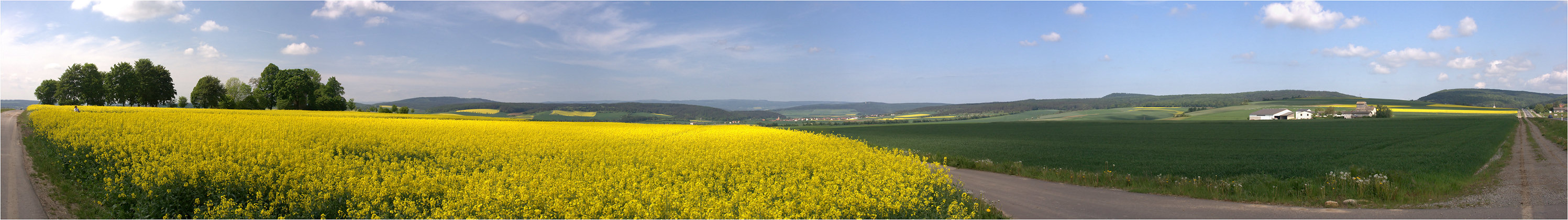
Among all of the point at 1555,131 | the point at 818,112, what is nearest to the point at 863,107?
the point at 818,112

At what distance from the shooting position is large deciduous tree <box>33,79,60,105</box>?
5441 centimetres

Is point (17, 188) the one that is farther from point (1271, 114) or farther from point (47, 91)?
point (1271, 114)

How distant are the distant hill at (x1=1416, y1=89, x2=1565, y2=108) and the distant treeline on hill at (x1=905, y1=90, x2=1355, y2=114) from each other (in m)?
19.3

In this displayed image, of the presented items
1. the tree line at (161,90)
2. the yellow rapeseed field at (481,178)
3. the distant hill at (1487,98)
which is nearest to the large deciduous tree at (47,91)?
the tree line at (161,90)

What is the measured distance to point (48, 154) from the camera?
1066 cm

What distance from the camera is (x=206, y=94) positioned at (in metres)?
56.3

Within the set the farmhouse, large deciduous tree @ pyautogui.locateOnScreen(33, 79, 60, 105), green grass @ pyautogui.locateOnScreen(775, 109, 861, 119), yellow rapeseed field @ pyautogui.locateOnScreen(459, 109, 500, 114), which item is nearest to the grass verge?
yellow rapeseed field @ pyautogui.locateOnScreen(459, 109, 500, 114)

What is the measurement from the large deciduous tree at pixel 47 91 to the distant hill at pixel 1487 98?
207829 mm

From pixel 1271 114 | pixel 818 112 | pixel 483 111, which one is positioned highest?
pixel 483 111

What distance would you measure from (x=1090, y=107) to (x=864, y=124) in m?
75.6

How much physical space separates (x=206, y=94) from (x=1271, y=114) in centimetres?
12718

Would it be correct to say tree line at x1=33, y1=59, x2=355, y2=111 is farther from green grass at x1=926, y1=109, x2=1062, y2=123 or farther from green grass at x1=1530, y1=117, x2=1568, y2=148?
green grass at x1=1530, y1=117, x2=1568, y2=148

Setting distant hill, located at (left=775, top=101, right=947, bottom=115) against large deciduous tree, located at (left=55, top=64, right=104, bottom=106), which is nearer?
large deciduous tree, located at (left=55, top=64, right=104, bottom=106)

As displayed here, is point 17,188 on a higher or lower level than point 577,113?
lower
